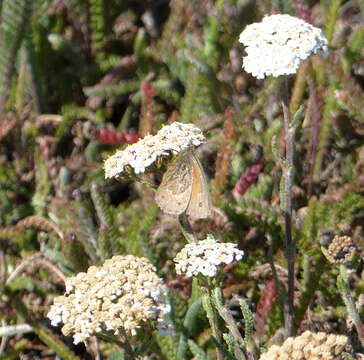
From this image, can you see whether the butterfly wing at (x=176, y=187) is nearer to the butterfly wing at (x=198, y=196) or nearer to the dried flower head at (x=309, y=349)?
the butterfly wing at (x=198, y=196)

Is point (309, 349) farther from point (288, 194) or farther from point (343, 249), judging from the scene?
point (288, 194)

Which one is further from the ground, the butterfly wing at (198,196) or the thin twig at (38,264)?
the butterfly wing at (198,196)

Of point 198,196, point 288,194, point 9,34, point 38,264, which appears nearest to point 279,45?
point 288,194

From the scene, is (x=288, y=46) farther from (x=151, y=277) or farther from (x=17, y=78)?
(x=17, y=78)

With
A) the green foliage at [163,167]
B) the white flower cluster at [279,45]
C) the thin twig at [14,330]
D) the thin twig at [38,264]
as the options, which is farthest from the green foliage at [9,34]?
the white flower cluster at [279,45]

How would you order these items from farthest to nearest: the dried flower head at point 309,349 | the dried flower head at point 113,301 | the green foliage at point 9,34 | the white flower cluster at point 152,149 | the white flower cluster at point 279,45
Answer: the green foliage at point 9,34 → the white flower cluster at point 279,45 → the white flower cluster at point 152,149 → the dried flower head at point 113,301 → the dried flower head at point 309,349

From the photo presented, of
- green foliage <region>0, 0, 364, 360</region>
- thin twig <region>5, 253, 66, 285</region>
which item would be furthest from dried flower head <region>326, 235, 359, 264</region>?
thin twig <region>5, 253, 66, 285</region>
